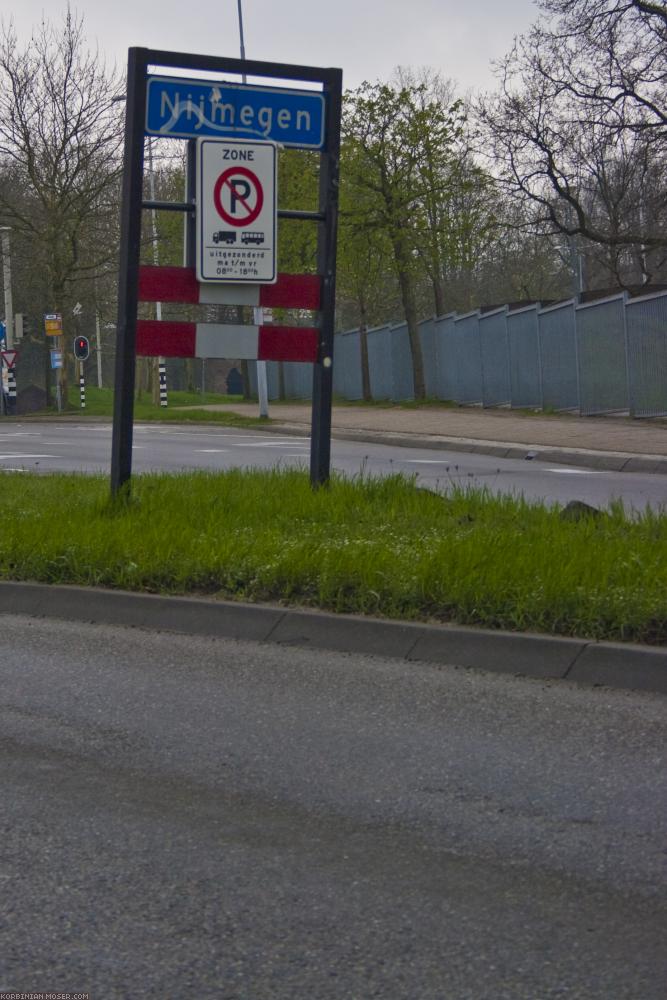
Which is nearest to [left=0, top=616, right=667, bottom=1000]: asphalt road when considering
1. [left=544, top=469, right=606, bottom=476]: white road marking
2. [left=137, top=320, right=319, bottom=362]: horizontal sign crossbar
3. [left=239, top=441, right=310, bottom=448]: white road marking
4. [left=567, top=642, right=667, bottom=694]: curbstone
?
[left=567, top=642, right=667, bottom=694]: curbstone

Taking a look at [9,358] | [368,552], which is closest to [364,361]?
[9,358]

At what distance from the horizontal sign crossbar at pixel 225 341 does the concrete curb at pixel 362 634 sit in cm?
313

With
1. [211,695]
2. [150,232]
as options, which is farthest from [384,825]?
[150,232]

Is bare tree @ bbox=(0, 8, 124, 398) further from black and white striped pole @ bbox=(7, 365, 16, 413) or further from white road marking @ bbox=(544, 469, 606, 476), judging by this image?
white road marking @ bbox=(544, 469, 606, 476)

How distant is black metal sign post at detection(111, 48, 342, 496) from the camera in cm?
1054

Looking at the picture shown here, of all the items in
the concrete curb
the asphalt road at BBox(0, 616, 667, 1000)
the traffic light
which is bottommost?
the asphalt road at BBox(0, 616, 667, 1000)

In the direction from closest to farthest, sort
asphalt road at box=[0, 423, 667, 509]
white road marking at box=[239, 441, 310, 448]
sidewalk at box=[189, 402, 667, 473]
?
asphalt road at box=[0, 423, 667, 509]
sidewalk at box=[189, 402, 667, 473]
white road marking at box=[239, 441, 310, 448]

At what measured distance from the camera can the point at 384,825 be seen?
13.5 ft

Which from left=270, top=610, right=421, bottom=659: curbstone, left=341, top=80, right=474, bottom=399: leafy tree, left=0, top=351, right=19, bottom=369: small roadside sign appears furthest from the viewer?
left=0, top=351, right=19, bottom=369: small roadside sign

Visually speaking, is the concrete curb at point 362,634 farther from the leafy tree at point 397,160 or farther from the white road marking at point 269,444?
the leafy tree at point 397,160

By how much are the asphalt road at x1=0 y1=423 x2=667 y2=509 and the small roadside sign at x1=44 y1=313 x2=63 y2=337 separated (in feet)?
49.1

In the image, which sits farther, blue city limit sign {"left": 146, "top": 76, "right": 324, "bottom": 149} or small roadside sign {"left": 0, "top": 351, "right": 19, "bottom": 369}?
small roadside sign {"left": 0, "top": 351, "right": 19, "bottom": 369}

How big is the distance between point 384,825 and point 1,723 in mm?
1795

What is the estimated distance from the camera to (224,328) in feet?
35.4
